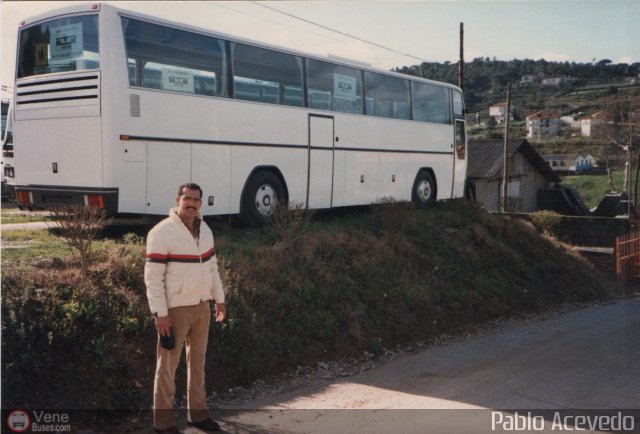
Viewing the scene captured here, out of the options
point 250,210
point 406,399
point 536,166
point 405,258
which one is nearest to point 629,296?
point 405,258

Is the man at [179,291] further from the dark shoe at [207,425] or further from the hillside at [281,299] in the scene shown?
the hillside at [281,299]

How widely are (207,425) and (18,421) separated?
168 centimetres

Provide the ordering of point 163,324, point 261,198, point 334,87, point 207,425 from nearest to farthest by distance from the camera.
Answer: point 163,324 → point 207,425 → point 261,198 → point 334,87

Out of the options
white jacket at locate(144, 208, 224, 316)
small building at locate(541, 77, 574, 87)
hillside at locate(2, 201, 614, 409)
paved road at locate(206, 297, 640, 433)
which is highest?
small building at locate(541, 77, 574, 87)

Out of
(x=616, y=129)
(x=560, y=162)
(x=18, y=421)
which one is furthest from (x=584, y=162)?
(x=18, y=421)

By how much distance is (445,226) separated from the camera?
54.2 feet

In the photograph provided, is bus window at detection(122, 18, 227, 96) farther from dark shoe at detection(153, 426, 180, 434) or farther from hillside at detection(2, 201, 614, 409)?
dark shoe at detection(153, 426, 180, 434)

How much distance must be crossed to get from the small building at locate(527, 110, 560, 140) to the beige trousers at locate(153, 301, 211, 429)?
4628 centimetres

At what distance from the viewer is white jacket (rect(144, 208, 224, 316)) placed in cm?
546

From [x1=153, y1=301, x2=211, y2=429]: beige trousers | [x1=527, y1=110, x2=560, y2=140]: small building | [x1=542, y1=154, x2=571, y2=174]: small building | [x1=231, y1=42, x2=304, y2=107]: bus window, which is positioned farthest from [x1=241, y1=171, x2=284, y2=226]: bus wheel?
[x1=542, y1=154, x2=571, y2=174]: small building

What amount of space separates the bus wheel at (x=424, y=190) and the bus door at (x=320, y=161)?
4.10 m

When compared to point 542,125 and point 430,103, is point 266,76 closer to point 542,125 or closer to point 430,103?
point 430,103

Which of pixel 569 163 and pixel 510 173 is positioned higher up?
pixel 569 163

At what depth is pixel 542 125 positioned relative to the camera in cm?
4938
